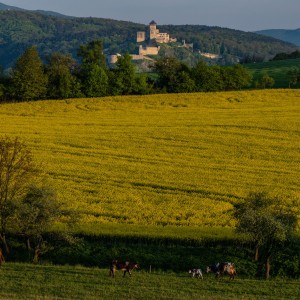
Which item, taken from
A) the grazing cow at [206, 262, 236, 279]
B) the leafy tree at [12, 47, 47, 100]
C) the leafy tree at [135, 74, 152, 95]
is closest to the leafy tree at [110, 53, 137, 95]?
the leafy tree at [135, 74, 152, 95]

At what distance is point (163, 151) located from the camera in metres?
55.8

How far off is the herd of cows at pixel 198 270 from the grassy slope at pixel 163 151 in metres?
8.35

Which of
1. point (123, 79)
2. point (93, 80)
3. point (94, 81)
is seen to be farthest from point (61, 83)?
point (123, 79)

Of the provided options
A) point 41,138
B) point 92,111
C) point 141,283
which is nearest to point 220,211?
point 141,283

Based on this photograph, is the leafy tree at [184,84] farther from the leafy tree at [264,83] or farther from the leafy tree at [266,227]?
the leafy tree at [266,227]

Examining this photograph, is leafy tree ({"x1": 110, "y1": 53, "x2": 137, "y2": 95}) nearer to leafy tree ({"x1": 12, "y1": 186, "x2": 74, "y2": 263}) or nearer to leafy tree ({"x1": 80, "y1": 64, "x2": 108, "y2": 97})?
leafy tree ({"x1": 80, "y1": 64, "x2": 108, "y2": 97})

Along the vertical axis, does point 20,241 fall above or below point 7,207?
below

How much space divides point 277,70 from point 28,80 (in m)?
70.8

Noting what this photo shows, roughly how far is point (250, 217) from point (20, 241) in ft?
38.2

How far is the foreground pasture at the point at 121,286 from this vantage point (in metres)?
21.7

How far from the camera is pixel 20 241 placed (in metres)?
31.0

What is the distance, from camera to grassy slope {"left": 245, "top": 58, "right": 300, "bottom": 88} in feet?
408

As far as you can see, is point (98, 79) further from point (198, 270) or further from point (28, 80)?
point (198, 270)

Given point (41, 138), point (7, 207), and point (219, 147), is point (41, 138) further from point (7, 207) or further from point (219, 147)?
point (7, 207)
